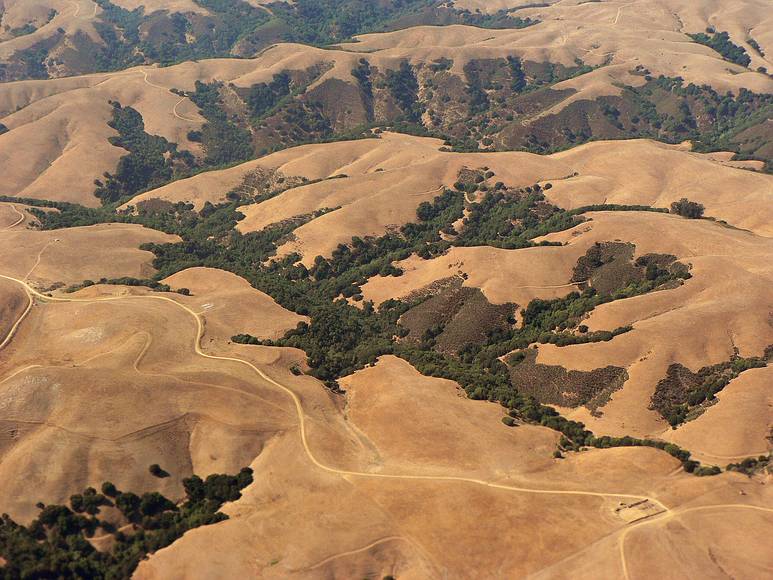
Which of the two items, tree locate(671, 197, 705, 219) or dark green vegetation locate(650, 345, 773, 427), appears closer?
dark green vegetation locate(650, 345, 773, 427)

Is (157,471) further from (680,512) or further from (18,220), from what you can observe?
(18,220)

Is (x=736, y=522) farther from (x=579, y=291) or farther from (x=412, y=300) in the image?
(x=412, y=300)

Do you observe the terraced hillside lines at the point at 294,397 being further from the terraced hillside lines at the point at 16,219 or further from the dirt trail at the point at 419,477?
the terraced hillside lines at the point at 16,219

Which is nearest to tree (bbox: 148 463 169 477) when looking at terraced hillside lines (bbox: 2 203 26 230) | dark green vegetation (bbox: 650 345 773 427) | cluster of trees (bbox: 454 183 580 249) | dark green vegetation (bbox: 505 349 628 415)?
dark green vegetation (bbox: 505 349 628 415)

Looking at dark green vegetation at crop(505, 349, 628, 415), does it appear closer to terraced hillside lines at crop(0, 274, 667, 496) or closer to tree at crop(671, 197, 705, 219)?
terraced hillside lines at crop(0, 274, 667, 496)

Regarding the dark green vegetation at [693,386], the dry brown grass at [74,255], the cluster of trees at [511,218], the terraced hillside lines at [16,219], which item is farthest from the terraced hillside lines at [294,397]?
the cluster of trees at [511,218]

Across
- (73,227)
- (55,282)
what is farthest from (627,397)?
(73,227)

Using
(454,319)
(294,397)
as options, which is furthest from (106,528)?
(454,319)
